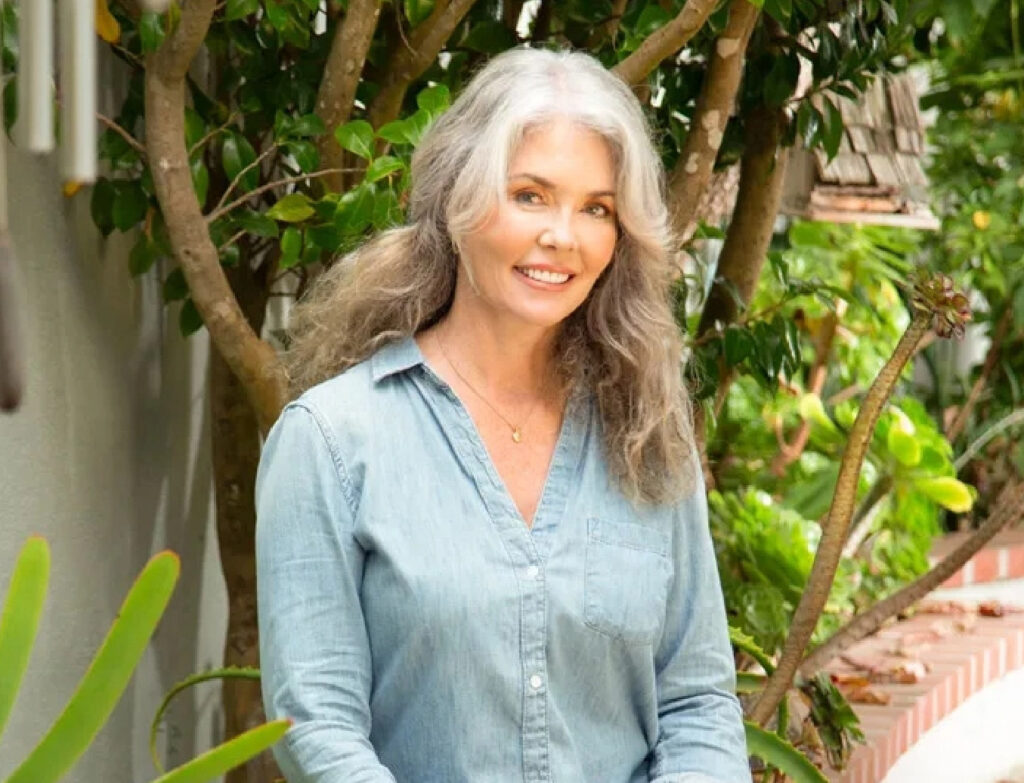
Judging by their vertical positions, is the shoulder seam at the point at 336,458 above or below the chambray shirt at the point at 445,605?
above

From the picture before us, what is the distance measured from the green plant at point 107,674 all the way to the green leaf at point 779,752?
3.92 feet

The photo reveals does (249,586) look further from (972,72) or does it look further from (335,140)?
(972,72)

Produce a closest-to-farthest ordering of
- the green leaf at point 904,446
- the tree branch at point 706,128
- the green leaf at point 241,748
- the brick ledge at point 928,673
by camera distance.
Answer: the green leaf at point 241,748
the tree branch at point 706,128
the brick ledge at point 928,673
the green leaf at point 904,446

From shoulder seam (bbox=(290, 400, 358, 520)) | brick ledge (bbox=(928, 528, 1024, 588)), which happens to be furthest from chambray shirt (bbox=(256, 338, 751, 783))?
brick ledge (bbox=(928, 528, 1024, 588))

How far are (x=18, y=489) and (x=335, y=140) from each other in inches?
24.9

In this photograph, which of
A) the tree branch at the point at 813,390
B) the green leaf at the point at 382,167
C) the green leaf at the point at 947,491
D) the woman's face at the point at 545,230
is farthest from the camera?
the tree branch at the point at 813,390

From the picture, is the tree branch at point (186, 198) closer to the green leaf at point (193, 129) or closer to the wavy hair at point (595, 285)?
the green leaf at point (193, 129)

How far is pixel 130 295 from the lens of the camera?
250cm

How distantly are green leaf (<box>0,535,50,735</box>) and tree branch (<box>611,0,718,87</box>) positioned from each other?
1.26 metres

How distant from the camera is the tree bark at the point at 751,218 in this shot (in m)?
2.86

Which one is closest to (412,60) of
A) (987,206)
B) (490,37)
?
(490,37)

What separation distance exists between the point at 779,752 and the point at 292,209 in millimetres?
957

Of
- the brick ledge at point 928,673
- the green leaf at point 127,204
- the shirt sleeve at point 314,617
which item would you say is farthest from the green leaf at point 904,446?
the shirt sleeve at point 314,617

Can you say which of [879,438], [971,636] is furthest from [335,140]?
[971,636]
